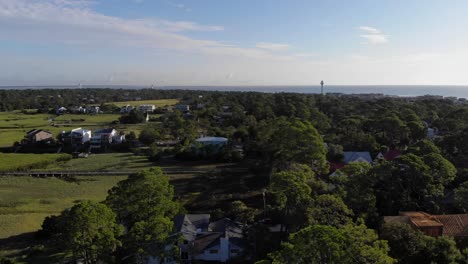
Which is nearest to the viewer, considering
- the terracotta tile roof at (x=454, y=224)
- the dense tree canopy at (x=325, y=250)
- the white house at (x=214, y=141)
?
the dense tree canopy at (x=325, y=250)

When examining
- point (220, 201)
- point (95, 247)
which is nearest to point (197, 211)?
point (220, 201)

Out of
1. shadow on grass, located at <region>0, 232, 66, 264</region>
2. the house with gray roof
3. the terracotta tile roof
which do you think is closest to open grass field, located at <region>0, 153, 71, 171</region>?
shadow on grass, located at <region>0, 232, 66, 264</region>

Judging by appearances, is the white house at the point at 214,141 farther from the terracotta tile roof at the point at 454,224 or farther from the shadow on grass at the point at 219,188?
the terracotta tile roof at the point at 454,224

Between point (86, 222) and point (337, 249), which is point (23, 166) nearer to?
point (86, 222)

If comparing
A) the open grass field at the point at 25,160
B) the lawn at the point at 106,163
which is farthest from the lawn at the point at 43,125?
the lawn at the point at 106,163

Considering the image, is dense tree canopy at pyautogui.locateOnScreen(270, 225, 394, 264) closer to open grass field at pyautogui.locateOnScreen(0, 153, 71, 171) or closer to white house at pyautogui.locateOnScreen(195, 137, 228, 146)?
white house at pyautogui.locateOnScreen(195, 137, 228, 146)

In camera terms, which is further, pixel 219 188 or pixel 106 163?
pixel 106 163

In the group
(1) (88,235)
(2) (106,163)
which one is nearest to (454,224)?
(1) (88,235)

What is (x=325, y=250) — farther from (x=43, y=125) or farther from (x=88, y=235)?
(x=43, y=125)
